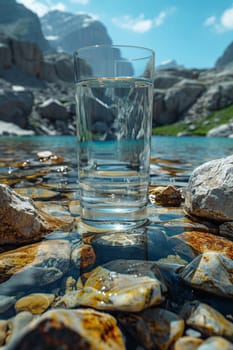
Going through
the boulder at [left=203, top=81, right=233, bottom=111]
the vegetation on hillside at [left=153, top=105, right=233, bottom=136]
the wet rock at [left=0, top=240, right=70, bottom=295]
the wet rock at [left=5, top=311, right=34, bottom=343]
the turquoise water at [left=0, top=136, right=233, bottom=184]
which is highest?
the boulder at [left=203, top=81, right=233, bottom=111]

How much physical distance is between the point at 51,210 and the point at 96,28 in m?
221

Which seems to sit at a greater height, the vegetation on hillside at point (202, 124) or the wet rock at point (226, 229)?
the vegetation on hillside at point (202, 124)

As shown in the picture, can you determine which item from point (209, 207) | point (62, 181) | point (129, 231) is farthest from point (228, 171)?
point (62, 181)

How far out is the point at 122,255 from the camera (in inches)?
43.7

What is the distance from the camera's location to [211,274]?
87 cm

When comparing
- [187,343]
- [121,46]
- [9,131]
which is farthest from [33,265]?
Result: [9,131]

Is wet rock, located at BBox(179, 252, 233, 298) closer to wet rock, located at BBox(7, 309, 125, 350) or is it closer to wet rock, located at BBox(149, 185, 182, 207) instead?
wet rock, located at BBox(7, 309, 125, 350)

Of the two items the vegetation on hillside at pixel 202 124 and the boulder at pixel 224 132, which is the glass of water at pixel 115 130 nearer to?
the boulder at pixel 224 132

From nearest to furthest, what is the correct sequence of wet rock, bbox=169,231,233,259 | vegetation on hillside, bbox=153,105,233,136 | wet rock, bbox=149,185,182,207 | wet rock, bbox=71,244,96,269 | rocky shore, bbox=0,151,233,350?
1. rocky shore, bbox=0,151,233,350
2. wet rock, bbox=71,244,96,269
3. wet rock, bbox=169,231,233,259
4. wet rock, bbox=149,185,182,207
5. vegetation on hillside, bbox=153,105,233,136

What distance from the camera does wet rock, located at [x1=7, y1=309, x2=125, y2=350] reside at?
0.51 m

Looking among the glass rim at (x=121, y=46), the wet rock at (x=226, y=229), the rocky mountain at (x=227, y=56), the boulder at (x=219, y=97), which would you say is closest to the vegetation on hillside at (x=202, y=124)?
the boulder at (x=219, y=97)

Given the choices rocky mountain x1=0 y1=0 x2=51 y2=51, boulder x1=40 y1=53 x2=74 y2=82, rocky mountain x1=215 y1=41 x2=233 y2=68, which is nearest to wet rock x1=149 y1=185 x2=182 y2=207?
boulder x1=40 y1=53 x2=74 y2=82

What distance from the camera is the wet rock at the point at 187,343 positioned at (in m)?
0.59

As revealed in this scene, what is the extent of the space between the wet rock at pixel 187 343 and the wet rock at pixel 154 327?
0.02m
